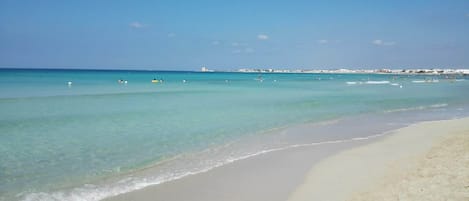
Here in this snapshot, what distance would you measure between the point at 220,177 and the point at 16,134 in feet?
27.9

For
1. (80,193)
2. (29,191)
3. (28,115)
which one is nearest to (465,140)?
(80,193)

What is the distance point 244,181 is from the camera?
25.8 ft

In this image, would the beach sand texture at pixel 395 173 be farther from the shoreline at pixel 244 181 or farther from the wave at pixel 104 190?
the wave at pixel 104 190

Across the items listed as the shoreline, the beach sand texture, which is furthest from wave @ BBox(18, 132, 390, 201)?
the beach sand texture

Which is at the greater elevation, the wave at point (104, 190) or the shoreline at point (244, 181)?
the wave at point (104, 190)

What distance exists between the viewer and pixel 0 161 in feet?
30.7

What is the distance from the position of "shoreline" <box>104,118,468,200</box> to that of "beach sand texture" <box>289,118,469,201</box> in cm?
29

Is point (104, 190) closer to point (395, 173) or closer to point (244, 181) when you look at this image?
point (244, 181)

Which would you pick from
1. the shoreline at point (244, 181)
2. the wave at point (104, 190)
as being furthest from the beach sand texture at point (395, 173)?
the wave at point (104, 190)

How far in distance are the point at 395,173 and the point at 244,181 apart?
291 centimetres

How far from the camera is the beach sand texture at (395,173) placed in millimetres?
6383

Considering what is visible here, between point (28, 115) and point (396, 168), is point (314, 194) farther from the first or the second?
point (28, 115)

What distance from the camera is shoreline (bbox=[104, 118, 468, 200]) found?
6891mm

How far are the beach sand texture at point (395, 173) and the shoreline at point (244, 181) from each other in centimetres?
29
